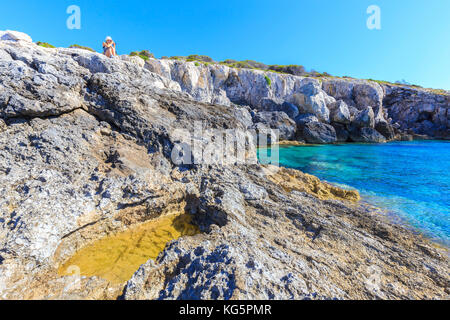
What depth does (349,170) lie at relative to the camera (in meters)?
16.2

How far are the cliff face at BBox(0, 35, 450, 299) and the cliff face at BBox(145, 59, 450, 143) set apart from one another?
30305mm

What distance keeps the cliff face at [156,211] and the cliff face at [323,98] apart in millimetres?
30305

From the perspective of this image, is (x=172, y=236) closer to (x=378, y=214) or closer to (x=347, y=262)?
(x=347, y=262)

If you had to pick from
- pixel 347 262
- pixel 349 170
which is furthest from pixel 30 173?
pixel 349 170

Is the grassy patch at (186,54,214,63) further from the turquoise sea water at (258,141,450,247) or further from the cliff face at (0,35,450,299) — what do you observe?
the cliff face at (0,35,450,299)

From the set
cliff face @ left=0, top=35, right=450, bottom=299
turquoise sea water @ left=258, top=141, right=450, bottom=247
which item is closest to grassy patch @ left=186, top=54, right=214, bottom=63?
turquoise sea water @ left=258, top=141, right=450, bottom=247

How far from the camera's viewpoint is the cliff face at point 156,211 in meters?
3.25

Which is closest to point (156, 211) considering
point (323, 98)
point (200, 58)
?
point (323, 98)

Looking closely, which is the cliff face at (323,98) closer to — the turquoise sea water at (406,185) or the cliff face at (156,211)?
the turquoise sea water at (406,185)

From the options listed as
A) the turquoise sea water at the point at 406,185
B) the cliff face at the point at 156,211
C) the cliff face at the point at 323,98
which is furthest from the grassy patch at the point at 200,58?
the cliff face at the point at 156,211

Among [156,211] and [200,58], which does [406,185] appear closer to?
[156,211]

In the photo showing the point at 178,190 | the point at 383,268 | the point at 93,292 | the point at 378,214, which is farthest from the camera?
the point at 378,214
